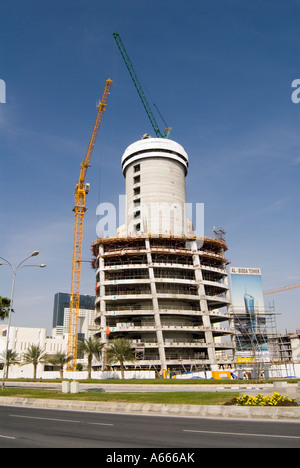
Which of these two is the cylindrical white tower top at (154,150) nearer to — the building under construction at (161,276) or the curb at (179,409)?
the building under construction at (161,276)

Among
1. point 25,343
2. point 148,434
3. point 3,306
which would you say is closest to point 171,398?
point 148,434

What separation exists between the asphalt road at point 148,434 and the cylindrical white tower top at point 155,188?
70.4 metres

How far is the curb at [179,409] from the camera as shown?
15523 mm

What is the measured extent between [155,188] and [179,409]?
74.8 meters

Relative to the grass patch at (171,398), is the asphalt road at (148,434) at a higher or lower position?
lower

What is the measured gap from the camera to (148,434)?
38.4ft

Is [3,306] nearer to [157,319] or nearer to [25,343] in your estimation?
[157,319]

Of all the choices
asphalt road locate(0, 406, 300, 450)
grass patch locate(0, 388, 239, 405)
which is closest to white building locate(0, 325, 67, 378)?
grass patch locate(0, 388, 239, 405)

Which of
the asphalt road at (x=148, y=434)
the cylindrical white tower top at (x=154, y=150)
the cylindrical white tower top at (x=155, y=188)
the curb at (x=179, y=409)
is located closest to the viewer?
the asphalt road at (x=148, y=434)

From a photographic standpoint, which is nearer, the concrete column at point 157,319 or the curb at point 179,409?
the curb at point 179,409

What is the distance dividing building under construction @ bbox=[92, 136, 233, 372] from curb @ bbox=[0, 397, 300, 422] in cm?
4921

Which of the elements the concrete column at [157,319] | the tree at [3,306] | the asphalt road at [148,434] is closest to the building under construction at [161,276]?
the concrete column at [157,319]

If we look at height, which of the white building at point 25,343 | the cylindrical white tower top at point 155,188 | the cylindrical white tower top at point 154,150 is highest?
the cylindrical white tower top at point 154,150
